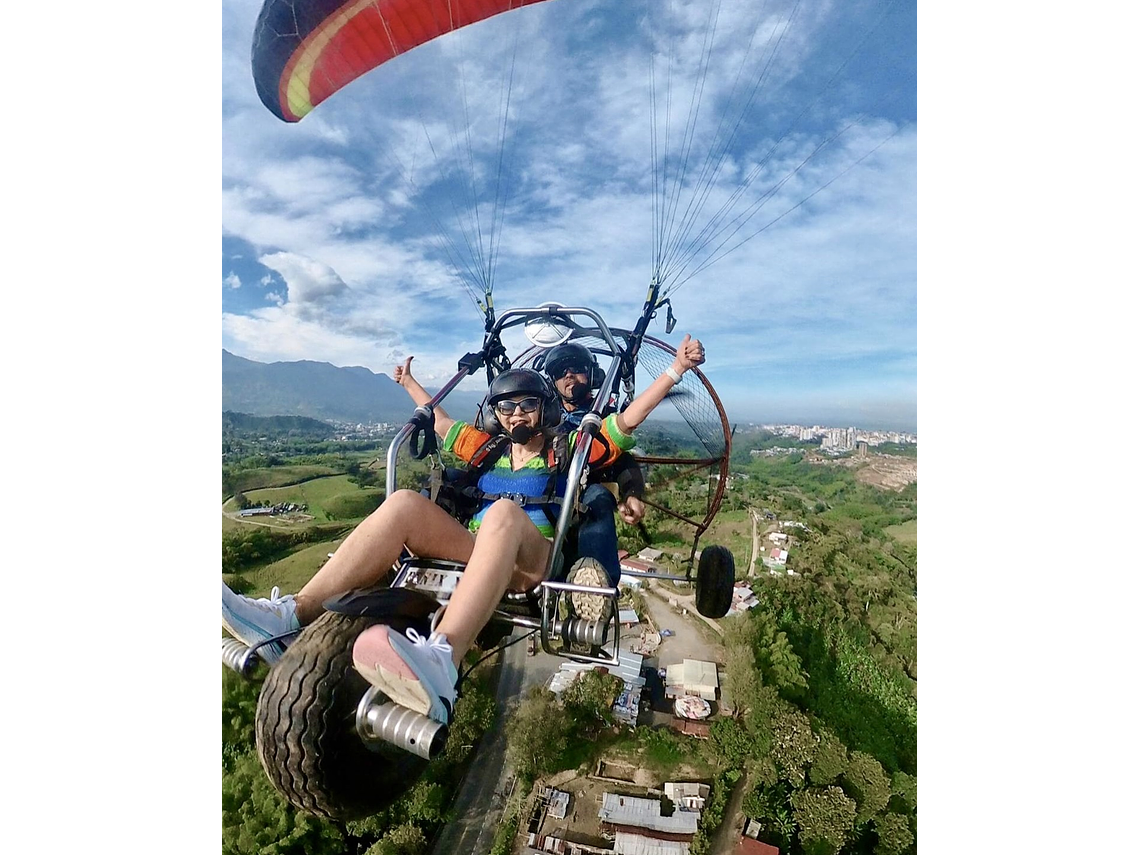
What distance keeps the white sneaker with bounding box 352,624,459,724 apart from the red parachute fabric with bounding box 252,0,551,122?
2.08 m

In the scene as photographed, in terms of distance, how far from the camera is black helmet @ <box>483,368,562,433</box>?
5.17 feet

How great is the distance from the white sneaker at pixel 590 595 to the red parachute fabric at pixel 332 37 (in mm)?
2155

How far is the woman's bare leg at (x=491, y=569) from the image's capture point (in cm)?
132

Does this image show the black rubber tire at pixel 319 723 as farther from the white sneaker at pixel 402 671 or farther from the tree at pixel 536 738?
the tree at pixel 536 738

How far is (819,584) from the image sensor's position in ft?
12.7

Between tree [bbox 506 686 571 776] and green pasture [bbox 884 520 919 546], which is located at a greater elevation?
green pasture [bbox 884 520 919 546]

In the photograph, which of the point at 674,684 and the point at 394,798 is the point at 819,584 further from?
the point at 394,798

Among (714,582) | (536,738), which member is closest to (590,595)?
(714,582)

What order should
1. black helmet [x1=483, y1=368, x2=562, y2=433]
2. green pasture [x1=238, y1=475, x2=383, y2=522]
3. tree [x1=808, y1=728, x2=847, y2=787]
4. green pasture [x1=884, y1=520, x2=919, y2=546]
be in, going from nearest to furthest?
1. black helmet [x1=483, y1=368, x2=562, y2=433]
2. green pasture [x1=238, y1=475, x2=383, y2=522]
3. green pasture [x1=884, y1=520, x2=919, y2=546]
4. tree [x1=808, y1=728, x2=847, y2=787]

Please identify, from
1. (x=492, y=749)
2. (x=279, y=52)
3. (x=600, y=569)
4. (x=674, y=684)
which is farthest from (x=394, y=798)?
(x=279, y=52)

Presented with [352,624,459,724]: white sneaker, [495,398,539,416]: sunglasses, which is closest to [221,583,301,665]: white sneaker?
[352,624,459,724]: white sneaker

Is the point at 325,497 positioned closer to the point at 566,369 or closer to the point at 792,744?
the point at 566,369

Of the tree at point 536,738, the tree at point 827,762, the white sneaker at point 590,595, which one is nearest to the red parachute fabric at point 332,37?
the white sneaker at point 590,595

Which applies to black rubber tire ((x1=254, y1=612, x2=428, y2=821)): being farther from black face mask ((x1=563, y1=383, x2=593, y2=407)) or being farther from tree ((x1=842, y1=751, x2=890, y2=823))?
tree ((x1=842, y1=751, x2=890, y2=823))
